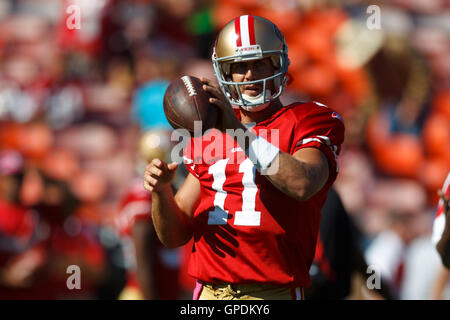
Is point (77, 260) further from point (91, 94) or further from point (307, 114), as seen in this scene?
point (307, 114)

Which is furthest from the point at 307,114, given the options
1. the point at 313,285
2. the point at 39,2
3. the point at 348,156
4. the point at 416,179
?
the point at 39,2

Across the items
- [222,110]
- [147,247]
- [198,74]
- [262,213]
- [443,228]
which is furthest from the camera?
[198,74]

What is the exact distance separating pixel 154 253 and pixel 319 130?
2.11 m

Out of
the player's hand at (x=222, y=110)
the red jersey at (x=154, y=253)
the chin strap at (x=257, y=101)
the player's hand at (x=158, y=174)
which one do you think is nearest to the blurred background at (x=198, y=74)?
the red jersey at (x=154, y=253)

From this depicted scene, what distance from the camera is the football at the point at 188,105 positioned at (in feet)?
7.38

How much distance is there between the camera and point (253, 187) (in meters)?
2.47

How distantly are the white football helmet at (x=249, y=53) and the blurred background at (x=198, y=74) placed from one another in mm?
3746

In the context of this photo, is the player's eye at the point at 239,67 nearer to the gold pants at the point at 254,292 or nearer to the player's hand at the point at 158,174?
the player's hand at the point at 158,174

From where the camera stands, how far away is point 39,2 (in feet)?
28.0

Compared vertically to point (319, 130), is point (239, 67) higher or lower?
higher

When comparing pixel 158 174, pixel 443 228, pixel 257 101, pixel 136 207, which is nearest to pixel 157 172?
pixel 158 174

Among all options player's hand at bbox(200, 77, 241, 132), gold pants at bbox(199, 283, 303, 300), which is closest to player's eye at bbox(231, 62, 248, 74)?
player's hand at bbox(200, 77, 241, 132)

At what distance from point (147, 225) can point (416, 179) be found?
4.05 meters

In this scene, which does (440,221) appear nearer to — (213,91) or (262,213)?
(262,213)
